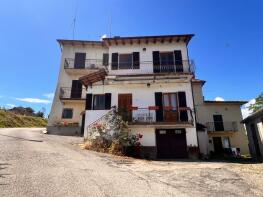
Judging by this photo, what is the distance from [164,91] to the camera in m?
18.7

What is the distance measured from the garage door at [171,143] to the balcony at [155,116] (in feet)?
2.68

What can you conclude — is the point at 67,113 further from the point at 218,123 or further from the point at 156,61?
the point at 218,123

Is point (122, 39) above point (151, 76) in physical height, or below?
above

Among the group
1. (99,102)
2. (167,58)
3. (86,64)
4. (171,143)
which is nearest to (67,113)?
A: (86,64)

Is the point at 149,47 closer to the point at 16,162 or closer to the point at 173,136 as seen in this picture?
the point at 173,136

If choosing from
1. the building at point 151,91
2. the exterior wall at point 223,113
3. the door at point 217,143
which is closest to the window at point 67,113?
the building at point 151,91

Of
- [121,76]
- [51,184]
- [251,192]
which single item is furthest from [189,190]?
[121,76]

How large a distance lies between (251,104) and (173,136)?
89.3ft

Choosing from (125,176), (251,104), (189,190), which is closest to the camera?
(189,190)

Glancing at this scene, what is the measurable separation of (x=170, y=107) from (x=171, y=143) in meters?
2.96

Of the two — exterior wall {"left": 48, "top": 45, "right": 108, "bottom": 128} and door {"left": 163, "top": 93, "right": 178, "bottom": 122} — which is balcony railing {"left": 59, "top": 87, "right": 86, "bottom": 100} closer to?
exterior wall {"left": 48, "top": 45, "right": 108, "bottom": 128}

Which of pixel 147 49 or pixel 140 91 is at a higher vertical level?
pixel 147 49

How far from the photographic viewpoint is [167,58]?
824 inches

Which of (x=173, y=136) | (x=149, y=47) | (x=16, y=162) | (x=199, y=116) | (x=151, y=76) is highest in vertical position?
(x=149, y=47)
